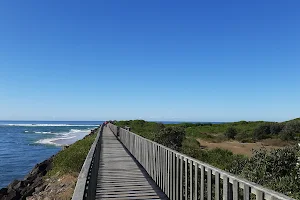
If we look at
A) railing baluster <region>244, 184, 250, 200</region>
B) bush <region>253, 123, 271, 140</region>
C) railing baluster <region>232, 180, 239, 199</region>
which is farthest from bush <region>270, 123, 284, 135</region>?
railing baluster <region>244, 184, 250, 200</region>

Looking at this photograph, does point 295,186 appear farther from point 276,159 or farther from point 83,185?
point 83,185

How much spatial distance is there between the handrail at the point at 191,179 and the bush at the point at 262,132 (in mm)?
23399

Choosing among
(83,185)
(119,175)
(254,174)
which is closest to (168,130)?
(119,175)

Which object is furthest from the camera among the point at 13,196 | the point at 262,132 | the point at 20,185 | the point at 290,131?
the point at 262,132

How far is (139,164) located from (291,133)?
66.7 ft

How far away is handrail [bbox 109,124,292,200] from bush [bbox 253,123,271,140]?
76.8 feet

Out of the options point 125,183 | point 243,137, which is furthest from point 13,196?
point 243,137

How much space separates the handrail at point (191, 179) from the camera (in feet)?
10.1

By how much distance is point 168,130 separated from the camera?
67.9ft

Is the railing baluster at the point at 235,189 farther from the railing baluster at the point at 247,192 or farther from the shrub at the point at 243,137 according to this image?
the shrub at the point at 243,137

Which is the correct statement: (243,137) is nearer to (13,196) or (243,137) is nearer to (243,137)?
(243,137)

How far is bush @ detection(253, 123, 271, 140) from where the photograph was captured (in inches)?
1171

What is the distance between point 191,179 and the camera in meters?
4.85

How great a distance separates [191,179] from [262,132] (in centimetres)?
2804
